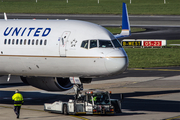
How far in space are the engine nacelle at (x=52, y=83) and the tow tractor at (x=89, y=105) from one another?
8.89 ft

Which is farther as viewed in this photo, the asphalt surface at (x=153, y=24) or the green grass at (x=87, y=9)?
the green grass at (x=87, y=9)

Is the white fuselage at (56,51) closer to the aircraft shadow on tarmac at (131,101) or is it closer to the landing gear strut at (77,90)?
the landing gear strut at (77,90)

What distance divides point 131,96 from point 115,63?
38.4ft

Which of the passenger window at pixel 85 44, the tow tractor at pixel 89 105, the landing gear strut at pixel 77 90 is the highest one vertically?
the passenger window at pixel 85 44

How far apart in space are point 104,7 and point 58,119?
490ft

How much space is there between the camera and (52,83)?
A: 115 ft

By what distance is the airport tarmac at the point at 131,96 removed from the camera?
102ft

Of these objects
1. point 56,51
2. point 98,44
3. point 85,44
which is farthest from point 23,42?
point 98,44

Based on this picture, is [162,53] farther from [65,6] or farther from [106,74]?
[65,6]

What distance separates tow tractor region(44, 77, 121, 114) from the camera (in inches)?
1200

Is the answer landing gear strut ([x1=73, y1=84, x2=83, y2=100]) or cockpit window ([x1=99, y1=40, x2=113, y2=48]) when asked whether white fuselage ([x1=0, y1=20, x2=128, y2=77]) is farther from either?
landing gear strut ([x1=73, y1=84, x2=83, y2=100])

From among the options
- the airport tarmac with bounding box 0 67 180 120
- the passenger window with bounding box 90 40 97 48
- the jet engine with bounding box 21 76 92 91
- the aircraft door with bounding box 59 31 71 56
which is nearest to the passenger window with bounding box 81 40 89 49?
the passenger window with bounding box 90 40 97 48

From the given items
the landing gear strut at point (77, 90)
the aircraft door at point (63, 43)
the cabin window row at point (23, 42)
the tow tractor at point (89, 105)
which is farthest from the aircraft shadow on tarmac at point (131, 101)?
the aircraft door at point (63, 43)

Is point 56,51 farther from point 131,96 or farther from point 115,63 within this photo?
point 131,96
